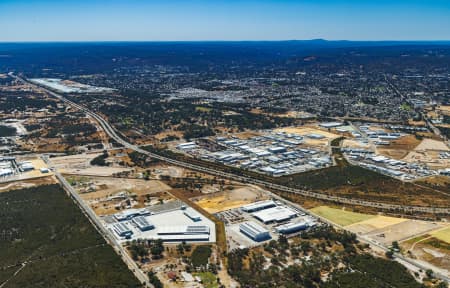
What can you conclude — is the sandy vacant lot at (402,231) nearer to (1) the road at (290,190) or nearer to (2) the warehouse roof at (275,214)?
(1) the road at (290,190)

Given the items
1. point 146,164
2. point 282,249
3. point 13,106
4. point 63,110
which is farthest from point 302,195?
point 13,106

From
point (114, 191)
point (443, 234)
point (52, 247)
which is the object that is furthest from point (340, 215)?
point (52, 247)

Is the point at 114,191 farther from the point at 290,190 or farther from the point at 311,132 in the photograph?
the point at 311,132

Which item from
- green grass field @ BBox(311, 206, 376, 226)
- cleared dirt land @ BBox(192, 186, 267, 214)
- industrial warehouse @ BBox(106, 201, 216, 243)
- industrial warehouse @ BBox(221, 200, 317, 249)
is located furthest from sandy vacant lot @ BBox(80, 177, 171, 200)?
green grass field @ BBox(311, 206, 376, 226)

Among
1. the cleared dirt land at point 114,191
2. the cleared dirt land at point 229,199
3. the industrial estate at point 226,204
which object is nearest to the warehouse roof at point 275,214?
the industrial estate at point 226,204

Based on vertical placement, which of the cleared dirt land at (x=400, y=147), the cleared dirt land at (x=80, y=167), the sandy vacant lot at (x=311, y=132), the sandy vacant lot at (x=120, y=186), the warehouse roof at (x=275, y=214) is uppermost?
the sandy vacant lot at (x=311, y=132)

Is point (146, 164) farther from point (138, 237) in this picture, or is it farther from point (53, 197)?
point (138, 237)
